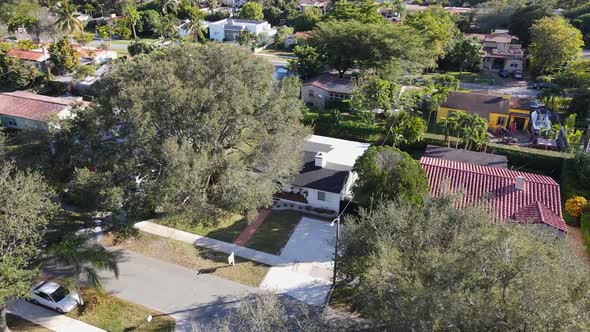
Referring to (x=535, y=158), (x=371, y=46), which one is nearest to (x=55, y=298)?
(x=535, y=158)

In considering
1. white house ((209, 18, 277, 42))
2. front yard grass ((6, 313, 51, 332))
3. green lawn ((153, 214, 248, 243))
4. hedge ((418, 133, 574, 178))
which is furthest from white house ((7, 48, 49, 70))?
hedge ((418, 133, 574, 178))

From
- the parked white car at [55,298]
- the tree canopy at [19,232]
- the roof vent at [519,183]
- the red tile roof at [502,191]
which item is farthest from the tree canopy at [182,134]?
the roof vent at [519,183]

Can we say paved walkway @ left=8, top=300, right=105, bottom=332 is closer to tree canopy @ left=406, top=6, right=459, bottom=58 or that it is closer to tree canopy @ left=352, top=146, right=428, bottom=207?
tree canopy @ left=352, top=146, right=428, bottom=207

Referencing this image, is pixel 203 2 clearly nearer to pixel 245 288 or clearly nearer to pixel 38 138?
pixel 38 138

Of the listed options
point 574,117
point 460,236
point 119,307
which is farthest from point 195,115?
point 574,117

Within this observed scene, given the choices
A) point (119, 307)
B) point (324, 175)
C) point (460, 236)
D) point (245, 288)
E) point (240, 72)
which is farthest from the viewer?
point (324, 175)

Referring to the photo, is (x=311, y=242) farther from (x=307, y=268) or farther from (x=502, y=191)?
(x=502, y=191)
